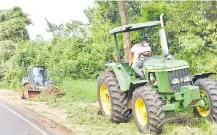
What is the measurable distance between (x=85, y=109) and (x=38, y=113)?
78.7 inches

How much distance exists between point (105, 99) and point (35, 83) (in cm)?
1045

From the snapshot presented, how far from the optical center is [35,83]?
20422mm

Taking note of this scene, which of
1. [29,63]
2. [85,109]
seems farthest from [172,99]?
[29,63]

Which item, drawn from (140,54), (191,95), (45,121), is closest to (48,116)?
(45,121)

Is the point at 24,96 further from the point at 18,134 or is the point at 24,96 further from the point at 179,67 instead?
the point at 179,67

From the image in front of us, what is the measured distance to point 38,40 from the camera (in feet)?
104

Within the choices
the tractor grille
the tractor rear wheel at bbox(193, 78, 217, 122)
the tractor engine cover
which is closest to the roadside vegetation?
the tractor rear wheel at bbox(193, 78, 217, 122)

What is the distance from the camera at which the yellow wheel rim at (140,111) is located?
28.1ft

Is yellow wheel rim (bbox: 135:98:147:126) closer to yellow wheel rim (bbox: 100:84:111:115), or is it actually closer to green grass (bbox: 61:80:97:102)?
yellow wheel rim (bbox: 100:84:111:115)

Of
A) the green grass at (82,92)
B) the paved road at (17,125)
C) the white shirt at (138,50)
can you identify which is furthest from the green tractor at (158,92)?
the green grass at (82,92)

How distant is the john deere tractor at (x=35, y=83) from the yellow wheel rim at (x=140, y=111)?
33.8 feet

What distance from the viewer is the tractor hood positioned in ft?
28.1

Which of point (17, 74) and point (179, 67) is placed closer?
point (179, 67)

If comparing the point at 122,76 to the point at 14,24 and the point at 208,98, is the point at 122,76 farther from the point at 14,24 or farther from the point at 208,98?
the point at 14,24
